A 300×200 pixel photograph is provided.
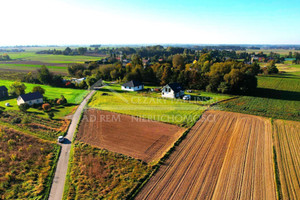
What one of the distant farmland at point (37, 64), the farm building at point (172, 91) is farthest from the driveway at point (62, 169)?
the distant farmland at point (37, 64)

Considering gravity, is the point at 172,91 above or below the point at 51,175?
above

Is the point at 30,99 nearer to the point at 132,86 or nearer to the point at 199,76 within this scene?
the point at 132,86

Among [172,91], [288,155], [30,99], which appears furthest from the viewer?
[172,91]

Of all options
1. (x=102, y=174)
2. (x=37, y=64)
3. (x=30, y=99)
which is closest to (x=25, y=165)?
(x=102, y=174)

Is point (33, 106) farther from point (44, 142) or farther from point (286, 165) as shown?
point (286, 165)

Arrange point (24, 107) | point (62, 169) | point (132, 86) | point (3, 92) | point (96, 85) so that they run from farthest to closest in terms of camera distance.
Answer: point (96, 85) → point (132, 86) → point (3, 92) → point (24, 107) → point (62, 169)

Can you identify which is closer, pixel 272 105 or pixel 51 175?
pixel 51 175

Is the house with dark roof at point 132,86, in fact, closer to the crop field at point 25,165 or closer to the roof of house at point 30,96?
the roof of house at point 30,96
